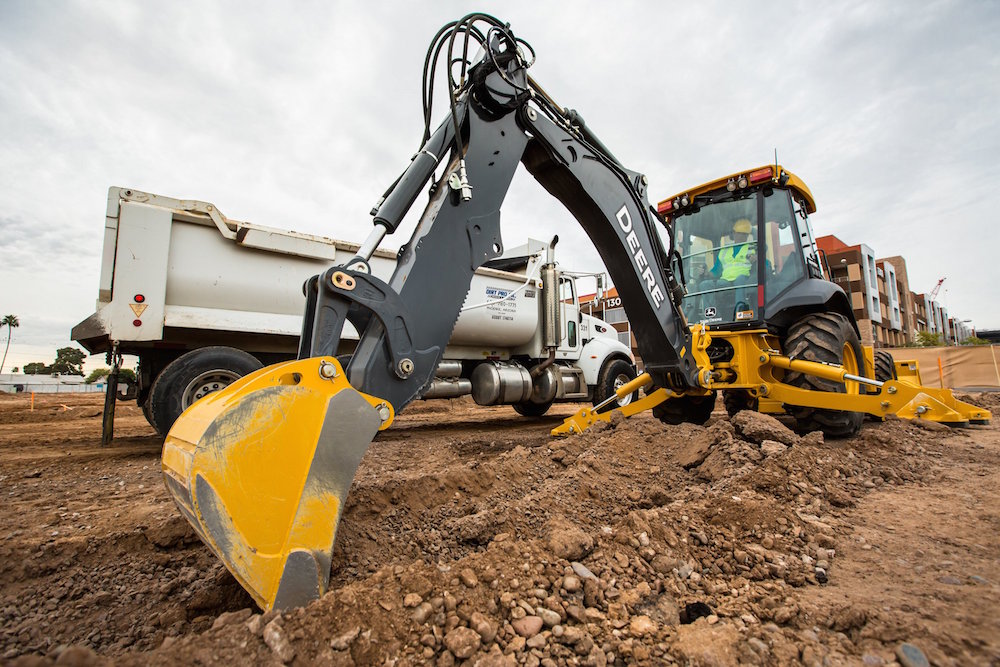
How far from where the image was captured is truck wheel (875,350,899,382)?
252 inches

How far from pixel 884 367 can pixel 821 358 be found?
2858 mm

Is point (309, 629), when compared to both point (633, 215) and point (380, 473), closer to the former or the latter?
point (380, 473)

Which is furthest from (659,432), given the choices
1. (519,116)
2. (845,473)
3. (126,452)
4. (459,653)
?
(126,452)

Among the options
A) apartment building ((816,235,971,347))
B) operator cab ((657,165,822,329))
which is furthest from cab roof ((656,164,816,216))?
apartment building ((816,235,971,347))

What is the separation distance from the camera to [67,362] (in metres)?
54.8

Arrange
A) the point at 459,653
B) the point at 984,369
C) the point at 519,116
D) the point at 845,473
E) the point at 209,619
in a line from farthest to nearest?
the point at 984,369
the point at 845,473
the point at 519,116
the point at 209,619
the point at 459,653

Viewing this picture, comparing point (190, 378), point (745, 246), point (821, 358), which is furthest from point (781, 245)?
point (190, 378)

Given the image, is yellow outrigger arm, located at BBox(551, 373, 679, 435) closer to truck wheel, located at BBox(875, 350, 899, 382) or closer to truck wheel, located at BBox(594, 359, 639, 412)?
truck wheel, located at BBox(875, 350, 899, 382)

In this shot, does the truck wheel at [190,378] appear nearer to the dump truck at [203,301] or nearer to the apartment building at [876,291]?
the dump truck at [203,301]

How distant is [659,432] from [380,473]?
7.44 feet

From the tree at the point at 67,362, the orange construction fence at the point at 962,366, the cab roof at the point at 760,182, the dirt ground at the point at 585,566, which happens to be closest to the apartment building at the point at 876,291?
the orange construction fence at the point at 962,366

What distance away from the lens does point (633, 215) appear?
12.8ft

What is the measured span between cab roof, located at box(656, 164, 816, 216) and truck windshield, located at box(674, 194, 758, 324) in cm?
17

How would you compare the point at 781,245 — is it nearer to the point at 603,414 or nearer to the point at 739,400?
the point at 739,400
